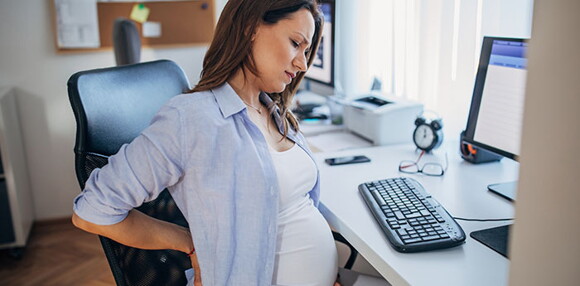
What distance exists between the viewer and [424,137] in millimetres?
1986

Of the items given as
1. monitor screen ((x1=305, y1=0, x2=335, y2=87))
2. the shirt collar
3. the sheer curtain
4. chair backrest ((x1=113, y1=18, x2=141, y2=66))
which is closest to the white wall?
chair backrest ((x1=113, y1=18, x2=141, y2=66))

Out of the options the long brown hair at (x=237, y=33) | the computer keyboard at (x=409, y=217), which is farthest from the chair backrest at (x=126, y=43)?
the computer keyboard at (x=409, y=217)

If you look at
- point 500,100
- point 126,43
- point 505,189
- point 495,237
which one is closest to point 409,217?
point 495,237

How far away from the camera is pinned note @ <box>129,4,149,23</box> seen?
324 cm

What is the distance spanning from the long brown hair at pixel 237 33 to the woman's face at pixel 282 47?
0.01 meters

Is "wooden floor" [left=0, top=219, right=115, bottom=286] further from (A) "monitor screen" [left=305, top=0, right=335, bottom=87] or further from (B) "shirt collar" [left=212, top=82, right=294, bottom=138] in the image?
(B) "shirt collar" [left=212, top=82, right=294, bottom=138]

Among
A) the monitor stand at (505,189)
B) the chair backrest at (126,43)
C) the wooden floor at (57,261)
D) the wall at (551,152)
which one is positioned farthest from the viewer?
the wooden floor at (57,261)

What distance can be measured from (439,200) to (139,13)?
2.33m

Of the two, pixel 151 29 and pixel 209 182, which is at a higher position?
pixel 151 29

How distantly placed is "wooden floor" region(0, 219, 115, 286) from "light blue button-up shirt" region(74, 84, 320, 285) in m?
1.71

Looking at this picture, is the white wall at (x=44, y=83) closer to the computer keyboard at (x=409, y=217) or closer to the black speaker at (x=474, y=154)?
the black speaker at (x=474, y=154)

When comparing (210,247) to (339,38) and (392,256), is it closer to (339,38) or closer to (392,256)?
(392,256)

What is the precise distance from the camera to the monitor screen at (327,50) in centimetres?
262

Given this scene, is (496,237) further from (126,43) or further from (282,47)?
(126,43)
